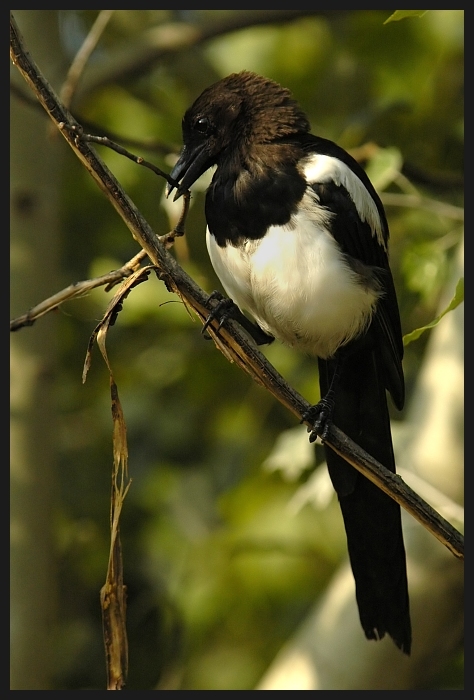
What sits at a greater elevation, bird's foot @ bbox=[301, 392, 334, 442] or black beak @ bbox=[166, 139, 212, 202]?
black beak @ bbox=[166, 139, 212, 202]

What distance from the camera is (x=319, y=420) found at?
250cm

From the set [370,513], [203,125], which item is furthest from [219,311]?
[370,513]

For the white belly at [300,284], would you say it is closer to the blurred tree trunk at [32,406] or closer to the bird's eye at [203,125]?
the bird's eye at [203,125]

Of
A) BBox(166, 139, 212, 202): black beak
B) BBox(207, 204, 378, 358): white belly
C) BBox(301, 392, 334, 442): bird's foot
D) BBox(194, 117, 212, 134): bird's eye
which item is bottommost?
BBox(301, 392, 334, 442): bird's foot

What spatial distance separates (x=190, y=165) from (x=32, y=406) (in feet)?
3.35

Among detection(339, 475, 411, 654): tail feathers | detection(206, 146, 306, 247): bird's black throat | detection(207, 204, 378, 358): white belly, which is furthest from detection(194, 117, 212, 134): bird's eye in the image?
detection(339, 475, 411, 654): tail feathers

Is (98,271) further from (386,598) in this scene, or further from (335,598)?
(386,598)

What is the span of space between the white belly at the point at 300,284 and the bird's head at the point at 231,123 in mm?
242

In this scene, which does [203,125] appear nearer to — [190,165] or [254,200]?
[190,165]

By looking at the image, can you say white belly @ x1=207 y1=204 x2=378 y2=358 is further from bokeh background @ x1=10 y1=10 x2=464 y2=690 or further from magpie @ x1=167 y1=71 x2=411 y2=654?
bokeh background @ x1=10 y1=10 x2=464 y2=690

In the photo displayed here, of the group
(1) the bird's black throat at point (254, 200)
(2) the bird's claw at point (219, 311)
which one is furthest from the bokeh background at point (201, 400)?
(2) the bird's claw at point (219, 311)

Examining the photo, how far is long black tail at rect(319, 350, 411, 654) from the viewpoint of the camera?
2729 millimetres

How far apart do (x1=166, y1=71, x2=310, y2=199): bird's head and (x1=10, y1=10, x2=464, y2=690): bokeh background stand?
270 millimetres

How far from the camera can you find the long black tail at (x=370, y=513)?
273cm
